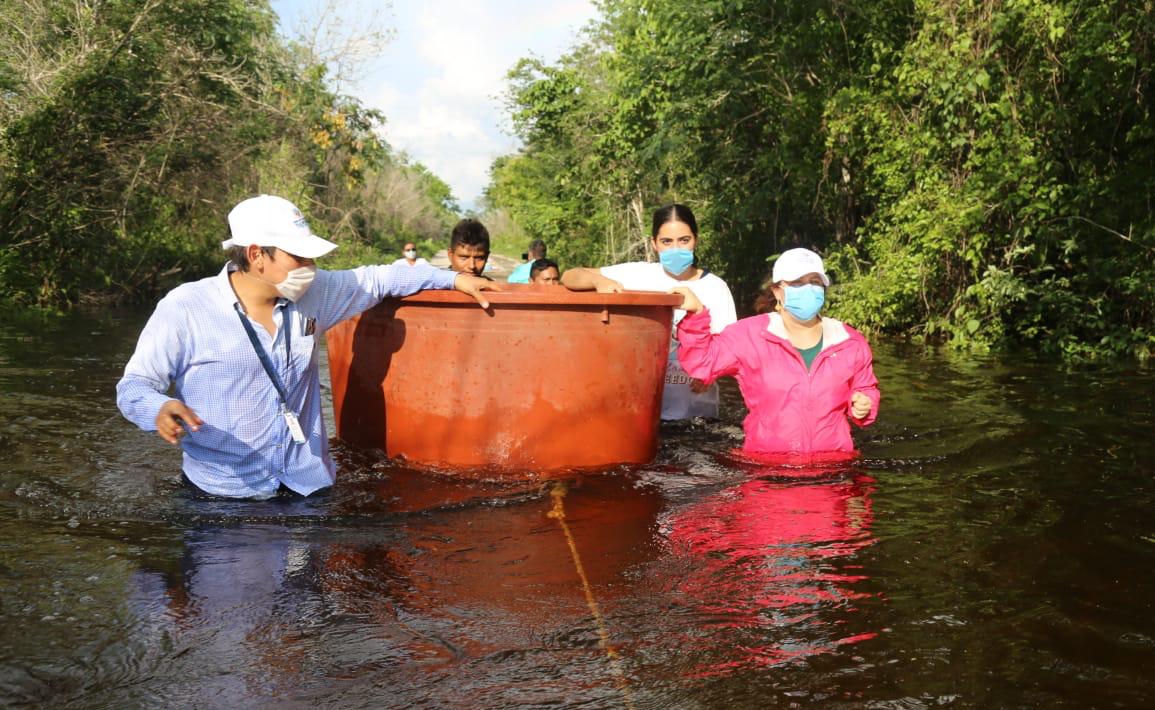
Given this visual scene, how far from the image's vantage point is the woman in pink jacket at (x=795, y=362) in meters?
4.96

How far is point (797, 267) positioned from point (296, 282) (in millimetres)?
2202

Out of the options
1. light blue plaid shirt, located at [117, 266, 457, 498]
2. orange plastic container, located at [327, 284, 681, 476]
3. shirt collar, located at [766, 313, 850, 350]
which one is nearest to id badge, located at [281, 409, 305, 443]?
light blue plaid shirt, located at [117, 266, 457, 498]

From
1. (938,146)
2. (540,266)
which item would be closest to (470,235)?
(540,266)

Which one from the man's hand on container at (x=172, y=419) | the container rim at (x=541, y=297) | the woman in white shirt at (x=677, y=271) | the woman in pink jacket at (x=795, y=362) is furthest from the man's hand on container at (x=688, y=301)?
the man's hand on container at (x=172, y=419)

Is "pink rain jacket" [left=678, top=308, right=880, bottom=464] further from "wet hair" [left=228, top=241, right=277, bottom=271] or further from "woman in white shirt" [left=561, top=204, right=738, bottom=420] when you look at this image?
"wet hair" [left=228, top=241, right=277, bottom=271]

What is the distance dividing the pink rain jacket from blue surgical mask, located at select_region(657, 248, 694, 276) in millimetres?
747

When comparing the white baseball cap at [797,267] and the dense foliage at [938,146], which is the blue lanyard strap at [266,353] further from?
the dense foliage at [938,146]

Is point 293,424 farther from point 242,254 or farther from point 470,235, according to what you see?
point 470,235

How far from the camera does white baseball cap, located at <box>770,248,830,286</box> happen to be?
4.93m

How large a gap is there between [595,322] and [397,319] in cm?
91

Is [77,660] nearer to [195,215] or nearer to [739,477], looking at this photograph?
[739,477]

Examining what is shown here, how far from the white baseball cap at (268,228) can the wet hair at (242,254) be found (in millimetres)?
33

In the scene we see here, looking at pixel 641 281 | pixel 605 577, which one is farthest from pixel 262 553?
pixel 641 281

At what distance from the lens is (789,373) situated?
4.99 metres
